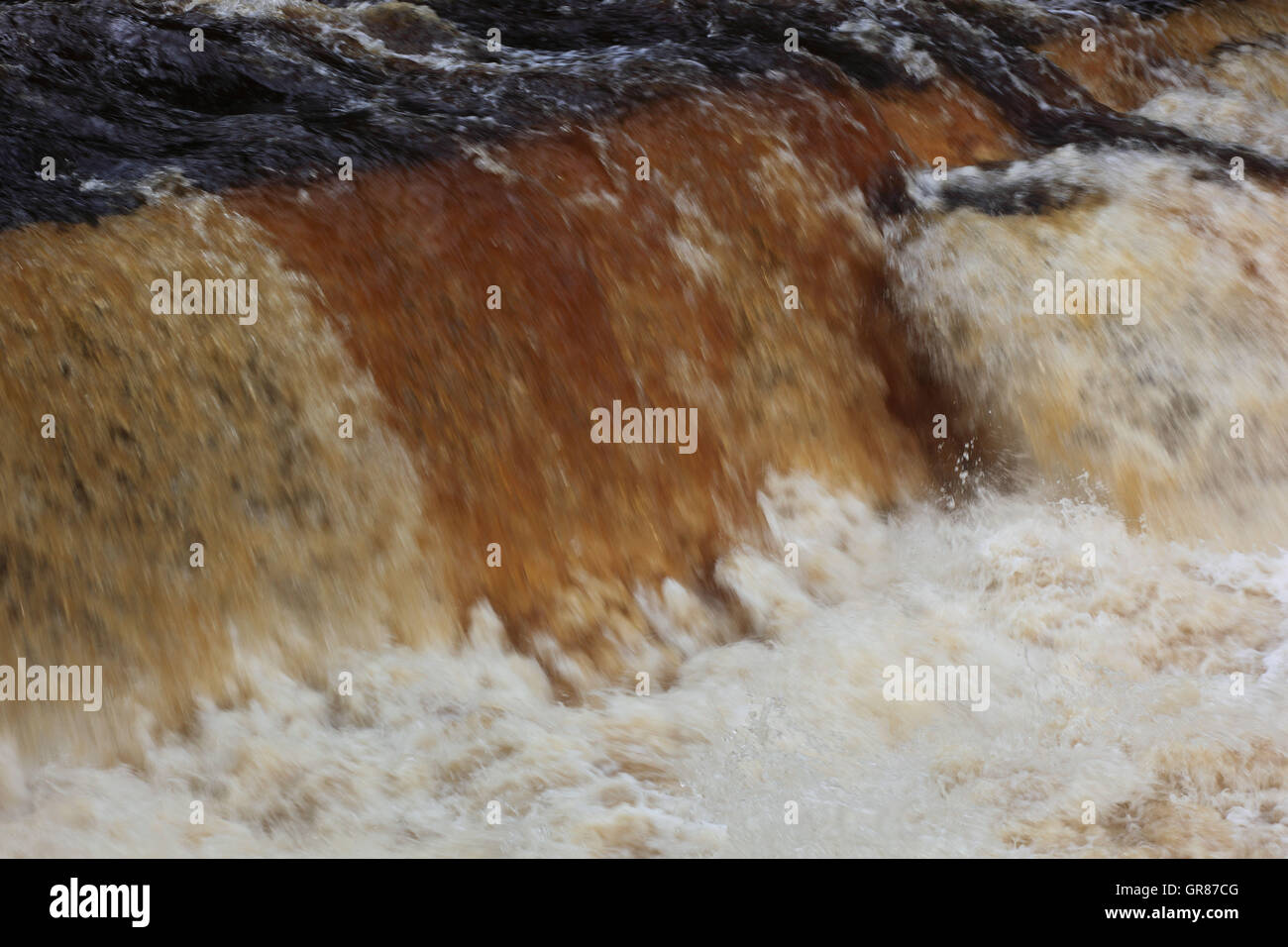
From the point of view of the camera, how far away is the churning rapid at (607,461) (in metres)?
3.82

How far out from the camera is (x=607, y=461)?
474 centimetres

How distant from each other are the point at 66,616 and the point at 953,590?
114 inches

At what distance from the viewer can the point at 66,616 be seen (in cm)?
381

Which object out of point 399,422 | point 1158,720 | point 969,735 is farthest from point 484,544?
point 1158,720

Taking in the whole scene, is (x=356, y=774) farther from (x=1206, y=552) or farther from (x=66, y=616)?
(x=1206, y=552)
